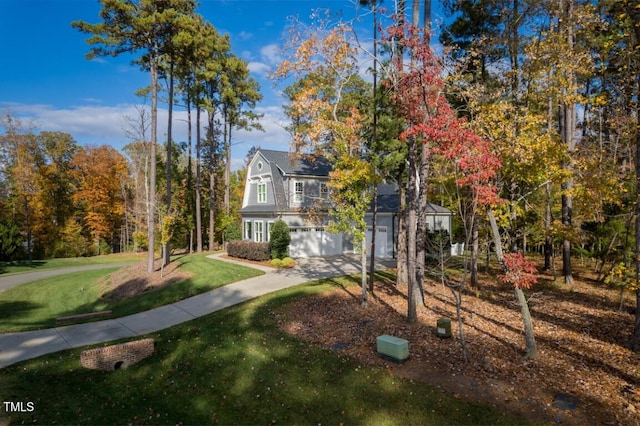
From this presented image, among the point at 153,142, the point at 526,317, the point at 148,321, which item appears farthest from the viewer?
the point at 153,142

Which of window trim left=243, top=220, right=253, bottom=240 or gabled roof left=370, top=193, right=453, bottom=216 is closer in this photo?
gabled roof left=370, top=193, right=453, bottom=216

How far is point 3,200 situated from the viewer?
3139cm

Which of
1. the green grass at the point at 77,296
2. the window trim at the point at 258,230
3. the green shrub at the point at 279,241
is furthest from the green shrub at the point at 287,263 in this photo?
the window trim at the point at 258,230

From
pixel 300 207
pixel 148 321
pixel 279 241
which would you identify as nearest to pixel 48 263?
pixel 279 241

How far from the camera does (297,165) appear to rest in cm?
2378

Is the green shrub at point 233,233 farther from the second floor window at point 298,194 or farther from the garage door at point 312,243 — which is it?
the second floor window at point 298,194

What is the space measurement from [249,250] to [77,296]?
29.3 feet

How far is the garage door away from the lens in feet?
75.5

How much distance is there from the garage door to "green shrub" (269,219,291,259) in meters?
2.10

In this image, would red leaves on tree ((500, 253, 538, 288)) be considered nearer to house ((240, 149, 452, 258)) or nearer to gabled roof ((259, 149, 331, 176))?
house ((240, 149, 452, 258))

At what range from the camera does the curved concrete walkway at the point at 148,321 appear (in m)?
9.35

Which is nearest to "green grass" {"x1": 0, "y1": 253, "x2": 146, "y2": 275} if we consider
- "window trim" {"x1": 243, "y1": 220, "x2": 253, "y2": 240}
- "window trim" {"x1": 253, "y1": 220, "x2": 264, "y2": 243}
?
"window trim" {"x1": 243, "y1": 220, "x2": 253, "y2": 240}

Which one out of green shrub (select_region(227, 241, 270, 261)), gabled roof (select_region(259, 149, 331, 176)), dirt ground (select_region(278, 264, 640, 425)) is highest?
gabled roof (select_region(259, 149, 331, 176))

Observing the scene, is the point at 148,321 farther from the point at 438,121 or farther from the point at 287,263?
the point at 438,121
